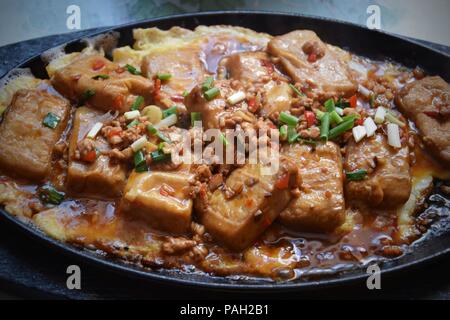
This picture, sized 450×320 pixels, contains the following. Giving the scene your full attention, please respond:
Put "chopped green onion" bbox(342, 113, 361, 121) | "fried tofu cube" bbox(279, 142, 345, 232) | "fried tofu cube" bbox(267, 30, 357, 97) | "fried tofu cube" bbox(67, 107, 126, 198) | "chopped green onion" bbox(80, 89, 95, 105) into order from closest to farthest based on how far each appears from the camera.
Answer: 1. "fried tofu cube" bbox(279, 142, 345, 232)
2. "fried tofu cube" bbox(67, 107, 126, 198)
3. "chopped green onion" bbox(342, 113, 361, 121)
4. "chopped green onion" bbox(80, 89, 95, 105)
5. "fried tofu cube" bbox(267, 30, 357, 97)

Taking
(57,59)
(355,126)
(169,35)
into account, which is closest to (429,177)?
(355,126)

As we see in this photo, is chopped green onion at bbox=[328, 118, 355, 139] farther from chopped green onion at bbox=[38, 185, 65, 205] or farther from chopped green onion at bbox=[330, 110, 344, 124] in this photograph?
chopped green onion at bbox=[38, 185, 65, 205]

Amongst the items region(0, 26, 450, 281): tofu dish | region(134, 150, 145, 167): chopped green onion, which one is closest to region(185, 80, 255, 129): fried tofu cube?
region(0, 26, 450, 281): tofu dish

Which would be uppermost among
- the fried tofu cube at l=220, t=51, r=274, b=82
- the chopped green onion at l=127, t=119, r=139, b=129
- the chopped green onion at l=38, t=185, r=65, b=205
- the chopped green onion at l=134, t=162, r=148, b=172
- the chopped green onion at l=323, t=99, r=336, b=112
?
the fried tofu cube at l=220, t=51, r=274, b=82

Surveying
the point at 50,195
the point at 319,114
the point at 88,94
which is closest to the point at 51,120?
the point at 88,94

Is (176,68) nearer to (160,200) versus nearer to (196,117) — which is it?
(196,117)

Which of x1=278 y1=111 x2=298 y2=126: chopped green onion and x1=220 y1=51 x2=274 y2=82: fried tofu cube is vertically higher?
x1=220 y1=51 x2=274 y2=82: fried tofu cube
